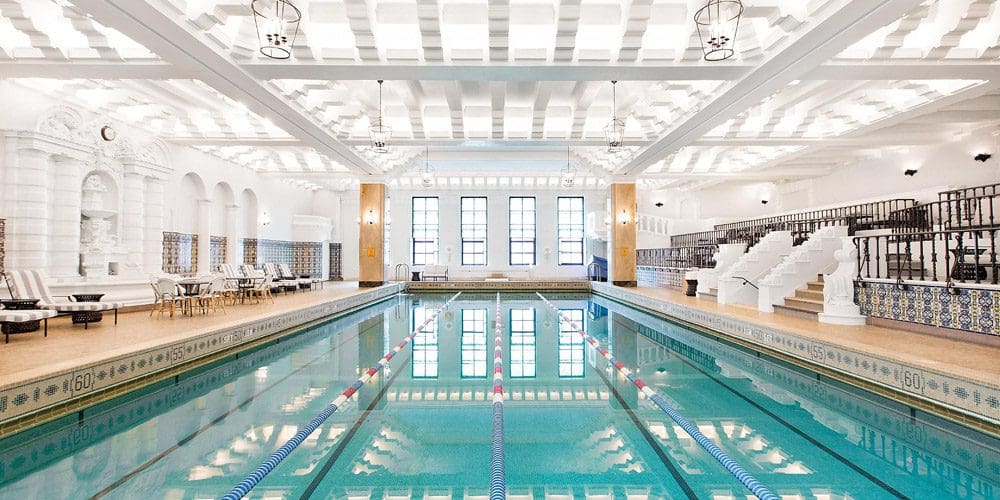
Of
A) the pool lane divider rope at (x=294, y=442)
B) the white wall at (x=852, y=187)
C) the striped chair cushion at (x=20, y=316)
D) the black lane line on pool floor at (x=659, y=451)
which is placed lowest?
the black lane line on pool floor at (x=659, y=451)

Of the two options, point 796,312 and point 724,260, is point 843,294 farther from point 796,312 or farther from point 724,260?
point 724,260

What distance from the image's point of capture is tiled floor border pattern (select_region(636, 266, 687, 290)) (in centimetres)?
1501

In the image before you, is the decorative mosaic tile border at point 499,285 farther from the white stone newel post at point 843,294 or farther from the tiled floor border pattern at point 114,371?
the white stone newel post at point 843,294

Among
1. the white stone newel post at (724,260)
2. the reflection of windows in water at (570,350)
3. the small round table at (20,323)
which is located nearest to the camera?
the reflection of windows in water at (570,350)

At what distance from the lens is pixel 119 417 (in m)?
3.96

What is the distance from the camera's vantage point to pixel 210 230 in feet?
44.1

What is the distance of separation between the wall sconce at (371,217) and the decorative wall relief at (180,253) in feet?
15.4

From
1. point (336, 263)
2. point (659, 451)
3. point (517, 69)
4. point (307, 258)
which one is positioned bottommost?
point (659, 451)

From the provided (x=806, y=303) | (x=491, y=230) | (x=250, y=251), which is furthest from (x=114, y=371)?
(x=491, y=230)

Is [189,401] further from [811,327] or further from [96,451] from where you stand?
[811,327]

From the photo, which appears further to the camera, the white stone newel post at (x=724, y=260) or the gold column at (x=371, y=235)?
the gold column at (x=371, y=235)

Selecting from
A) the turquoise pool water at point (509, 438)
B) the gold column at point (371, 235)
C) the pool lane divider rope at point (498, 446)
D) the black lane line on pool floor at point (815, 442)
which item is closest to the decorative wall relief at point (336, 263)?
the gold column at point (371, 235)

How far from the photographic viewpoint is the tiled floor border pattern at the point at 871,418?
10.2 feet

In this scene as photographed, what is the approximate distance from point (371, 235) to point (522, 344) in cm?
952
